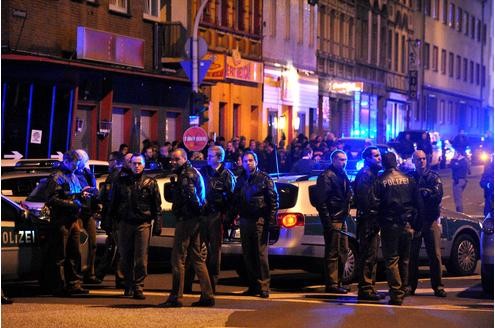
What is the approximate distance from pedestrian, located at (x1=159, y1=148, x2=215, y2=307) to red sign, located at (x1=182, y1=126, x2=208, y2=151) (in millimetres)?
12787

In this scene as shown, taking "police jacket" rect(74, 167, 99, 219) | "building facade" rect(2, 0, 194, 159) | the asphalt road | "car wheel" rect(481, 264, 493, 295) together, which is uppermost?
"building facade" rect(2, 0, 194, 159)

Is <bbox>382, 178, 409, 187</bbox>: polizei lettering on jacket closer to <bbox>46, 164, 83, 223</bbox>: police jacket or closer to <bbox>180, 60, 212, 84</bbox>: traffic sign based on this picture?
<bbox>46, 164, 83, 223</bbox>: police jacket

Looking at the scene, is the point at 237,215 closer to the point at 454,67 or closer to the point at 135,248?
the point at 135,248

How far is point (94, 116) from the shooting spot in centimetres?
2936

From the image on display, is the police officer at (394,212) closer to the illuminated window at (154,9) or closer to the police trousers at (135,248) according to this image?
the police trousers at (135,248)

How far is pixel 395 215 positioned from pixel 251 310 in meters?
1.96

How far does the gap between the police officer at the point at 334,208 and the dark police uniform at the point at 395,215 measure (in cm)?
87

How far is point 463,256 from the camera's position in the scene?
1634 centimetres

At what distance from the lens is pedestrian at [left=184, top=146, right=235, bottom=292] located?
13070mm

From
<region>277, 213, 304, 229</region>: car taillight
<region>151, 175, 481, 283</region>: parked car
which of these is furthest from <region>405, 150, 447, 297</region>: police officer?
<region>277, 213, 304, 229</region>: car taillight

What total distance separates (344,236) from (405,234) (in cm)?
116

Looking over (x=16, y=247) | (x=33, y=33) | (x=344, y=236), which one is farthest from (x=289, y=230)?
(x=33, y=33)

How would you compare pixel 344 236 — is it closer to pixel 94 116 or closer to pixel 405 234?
pixel 405 234

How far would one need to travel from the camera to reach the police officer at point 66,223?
43.2 ft
